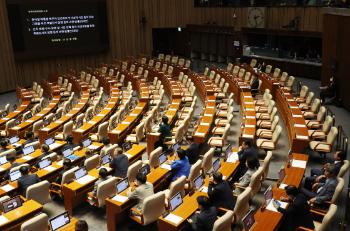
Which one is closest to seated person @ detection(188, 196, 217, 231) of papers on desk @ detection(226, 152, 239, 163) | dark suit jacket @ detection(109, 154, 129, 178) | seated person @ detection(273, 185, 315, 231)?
seated person @ detection(273, 185, 315, 231)

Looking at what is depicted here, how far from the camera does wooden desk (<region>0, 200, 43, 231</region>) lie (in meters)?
6.34

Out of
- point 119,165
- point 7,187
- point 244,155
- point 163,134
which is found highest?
point 244,155

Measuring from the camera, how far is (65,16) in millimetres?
21578

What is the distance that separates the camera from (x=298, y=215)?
5.62 m

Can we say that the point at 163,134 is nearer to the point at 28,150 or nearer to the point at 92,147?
the point at 92,147

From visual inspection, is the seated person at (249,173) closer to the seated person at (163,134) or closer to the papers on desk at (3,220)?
the seated person at (163,134)

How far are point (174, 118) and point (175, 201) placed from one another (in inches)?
241

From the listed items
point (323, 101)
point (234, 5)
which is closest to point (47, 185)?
point (323, 101)

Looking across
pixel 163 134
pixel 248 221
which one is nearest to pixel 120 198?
pixel 248 221

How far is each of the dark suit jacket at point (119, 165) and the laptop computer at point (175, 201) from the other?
1.95 metres

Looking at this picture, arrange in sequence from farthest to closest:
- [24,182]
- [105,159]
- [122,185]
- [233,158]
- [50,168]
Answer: [105,159] < [50,168] < [233,158] < [24,182] < [122,185]

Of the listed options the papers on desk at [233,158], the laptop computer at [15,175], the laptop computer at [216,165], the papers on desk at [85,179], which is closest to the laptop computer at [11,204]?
the papers on desk at [85,179]

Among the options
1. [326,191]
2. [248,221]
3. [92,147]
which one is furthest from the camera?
[92,147]

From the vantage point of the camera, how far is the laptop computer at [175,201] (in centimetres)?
640
